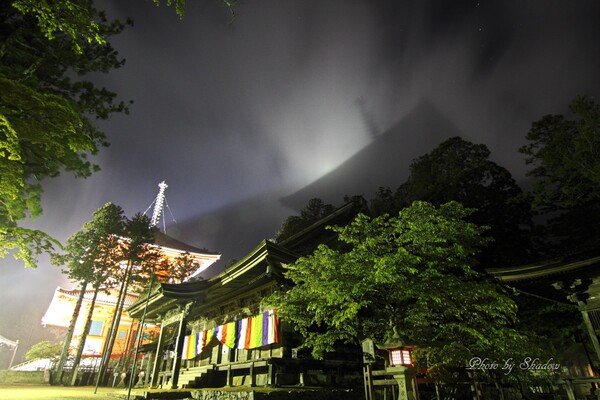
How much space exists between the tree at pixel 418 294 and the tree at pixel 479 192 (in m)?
10.8

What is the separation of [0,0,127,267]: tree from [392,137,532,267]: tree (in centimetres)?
2111

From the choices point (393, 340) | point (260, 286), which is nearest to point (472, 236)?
point (393, 340)

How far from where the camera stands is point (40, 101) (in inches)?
286

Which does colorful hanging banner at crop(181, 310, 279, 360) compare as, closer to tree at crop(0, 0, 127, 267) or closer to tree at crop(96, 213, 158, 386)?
tree at crop(0, 0, 127, 267)

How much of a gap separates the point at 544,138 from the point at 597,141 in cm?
245

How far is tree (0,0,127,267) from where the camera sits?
7.13m

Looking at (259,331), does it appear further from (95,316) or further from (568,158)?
(95,316)

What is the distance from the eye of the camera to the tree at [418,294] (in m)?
9.31

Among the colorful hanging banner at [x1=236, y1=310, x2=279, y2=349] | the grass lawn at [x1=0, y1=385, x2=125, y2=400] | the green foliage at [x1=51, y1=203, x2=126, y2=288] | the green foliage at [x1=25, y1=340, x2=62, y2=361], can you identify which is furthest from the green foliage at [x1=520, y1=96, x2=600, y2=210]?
the green foliage at [x1=25, y1=340, x2=62, y2=361]

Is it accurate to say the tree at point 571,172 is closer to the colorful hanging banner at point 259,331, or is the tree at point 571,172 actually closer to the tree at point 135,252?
the colorful hanging banner at point 259,331

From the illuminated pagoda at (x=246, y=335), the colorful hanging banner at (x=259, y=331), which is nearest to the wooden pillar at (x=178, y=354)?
the illuminated pagoda at (x=246, y=335)

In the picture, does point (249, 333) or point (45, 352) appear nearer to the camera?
point (249, 333)

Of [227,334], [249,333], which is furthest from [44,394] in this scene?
[249,333]

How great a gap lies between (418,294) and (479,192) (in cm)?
1624
